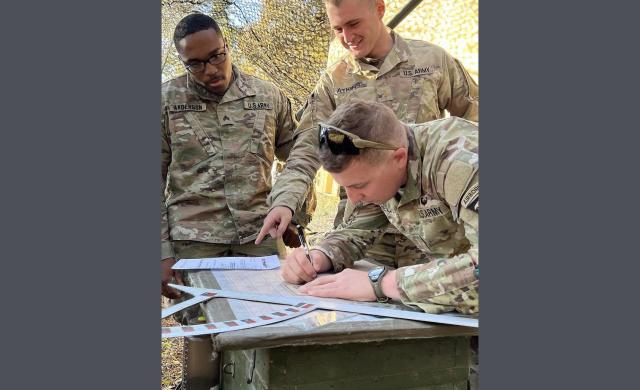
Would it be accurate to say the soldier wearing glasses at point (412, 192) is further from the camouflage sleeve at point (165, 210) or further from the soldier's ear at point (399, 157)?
the camouflage sleeve at point (165, 210)

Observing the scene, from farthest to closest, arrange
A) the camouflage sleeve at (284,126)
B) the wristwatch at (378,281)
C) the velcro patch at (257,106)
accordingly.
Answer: the camouflage sleeve at (284,126)
the velcro patch at (257,106)
the wristwatch at (378,281)

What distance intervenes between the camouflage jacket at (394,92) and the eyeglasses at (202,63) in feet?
1.47

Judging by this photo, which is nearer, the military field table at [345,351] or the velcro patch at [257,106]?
the military field table at [345,351]

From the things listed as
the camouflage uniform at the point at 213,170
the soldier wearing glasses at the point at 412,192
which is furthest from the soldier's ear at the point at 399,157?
the camouflage uniform at the point at 213,170

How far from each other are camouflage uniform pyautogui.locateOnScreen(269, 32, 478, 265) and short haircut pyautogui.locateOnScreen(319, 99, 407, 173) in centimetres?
51

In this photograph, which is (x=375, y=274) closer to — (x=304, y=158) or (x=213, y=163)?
(x=304, y=158)

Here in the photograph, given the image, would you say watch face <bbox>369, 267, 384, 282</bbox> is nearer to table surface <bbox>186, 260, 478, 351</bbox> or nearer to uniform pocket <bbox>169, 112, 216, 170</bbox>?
table surface <bbox>186, 260, 478, 351</bbox>

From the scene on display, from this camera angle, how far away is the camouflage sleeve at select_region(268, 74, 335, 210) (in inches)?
83.2

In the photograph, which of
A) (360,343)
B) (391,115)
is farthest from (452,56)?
(360,343)

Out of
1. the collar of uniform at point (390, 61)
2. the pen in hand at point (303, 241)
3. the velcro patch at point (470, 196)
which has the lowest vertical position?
the pen in hand at point (303, 241)

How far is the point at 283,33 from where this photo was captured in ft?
9.50

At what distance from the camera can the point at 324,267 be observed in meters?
1.88

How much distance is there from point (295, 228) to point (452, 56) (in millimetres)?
924

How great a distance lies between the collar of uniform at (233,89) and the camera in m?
2.45
